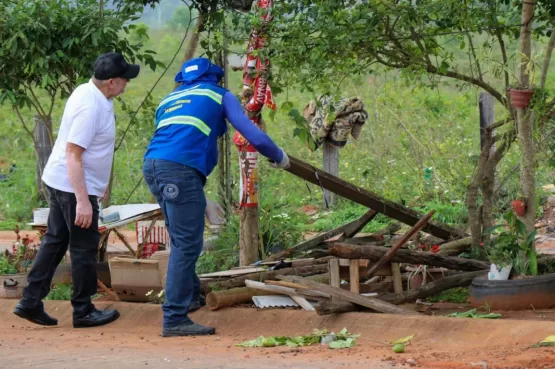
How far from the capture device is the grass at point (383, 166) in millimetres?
12258

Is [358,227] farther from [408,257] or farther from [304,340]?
[304,340]

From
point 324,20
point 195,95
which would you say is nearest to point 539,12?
point 324,20

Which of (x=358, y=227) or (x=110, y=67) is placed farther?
(x=358, y=227)

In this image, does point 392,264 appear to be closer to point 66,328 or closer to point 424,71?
point 424,71

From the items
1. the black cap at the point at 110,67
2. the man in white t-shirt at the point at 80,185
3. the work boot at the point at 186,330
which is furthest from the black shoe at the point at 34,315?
the black cap at the point at 110,67

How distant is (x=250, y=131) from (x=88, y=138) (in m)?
1.27

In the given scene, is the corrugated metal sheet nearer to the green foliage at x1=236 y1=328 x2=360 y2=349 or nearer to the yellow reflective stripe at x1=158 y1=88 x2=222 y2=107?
the green foliage at x1=236 y1=328 x2=360 y2=349

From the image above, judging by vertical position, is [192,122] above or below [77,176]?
above

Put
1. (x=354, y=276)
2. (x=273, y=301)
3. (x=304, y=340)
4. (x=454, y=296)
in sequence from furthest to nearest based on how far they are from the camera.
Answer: (x=454, y=296), (x=273, y=301), (x=354, y=276), (x=304, y=340)

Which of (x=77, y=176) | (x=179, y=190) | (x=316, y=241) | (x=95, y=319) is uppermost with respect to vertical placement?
(x=77, y=176)

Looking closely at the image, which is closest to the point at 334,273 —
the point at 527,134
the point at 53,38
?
the point at 527,134

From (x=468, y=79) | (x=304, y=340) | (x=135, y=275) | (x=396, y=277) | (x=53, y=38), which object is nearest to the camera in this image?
(x=304, y=340)

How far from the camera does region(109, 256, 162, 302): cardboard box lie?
327 inches

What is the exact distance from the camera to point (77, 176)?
727cm
